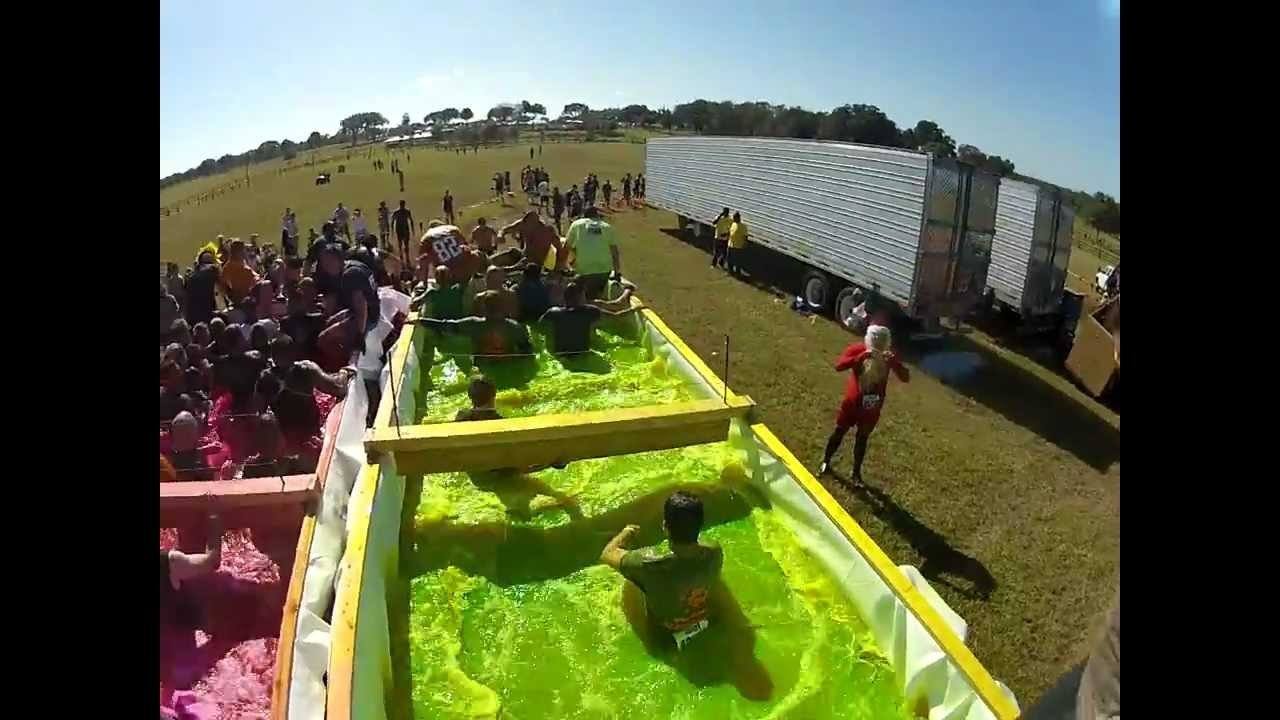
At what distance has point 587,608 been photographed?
13.5 ft

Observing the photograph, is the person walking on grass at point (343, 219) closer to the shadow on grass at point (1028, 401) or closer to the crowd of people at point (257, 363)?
the crowd of people at point (257, 363)

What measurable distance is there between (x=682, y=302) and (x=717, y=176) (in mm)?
6417

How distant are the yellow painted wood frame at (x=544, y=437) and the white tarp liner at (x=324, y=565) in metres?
0.34

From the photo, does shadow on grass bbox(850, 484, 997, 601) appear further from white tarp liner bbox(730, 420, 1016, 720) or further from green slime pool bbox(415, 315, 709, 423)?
green slime pool bbox(415, 315, 709, 423)

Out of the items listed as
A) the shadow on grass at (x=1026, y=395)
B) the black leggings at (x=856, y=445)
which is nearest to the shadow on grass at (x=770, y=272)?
the shadow on grass at (x=1026, y=395)

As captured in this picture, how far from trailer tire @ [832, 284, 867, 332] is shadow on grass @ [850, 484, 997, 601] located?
20.2 ft

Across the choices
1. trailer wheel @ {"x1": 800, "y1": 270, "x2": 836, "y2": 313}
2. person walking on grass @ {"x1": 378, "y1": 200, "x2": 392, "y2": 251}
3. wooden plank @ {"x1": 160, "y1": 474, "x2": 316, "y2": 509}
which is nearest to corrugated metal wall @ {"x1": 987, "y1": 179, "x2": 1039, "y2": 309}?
trailer wheel @ {"x1": 800, "y1": 270, "x2": 836, "y2": 313}

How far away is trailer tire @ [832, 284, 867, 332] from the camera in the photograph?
12.5 m

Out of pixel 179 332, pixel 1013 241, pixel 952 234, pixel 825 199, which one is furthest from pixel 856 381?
pixel 825 199

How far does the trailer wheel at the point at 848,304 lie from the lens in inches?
496
